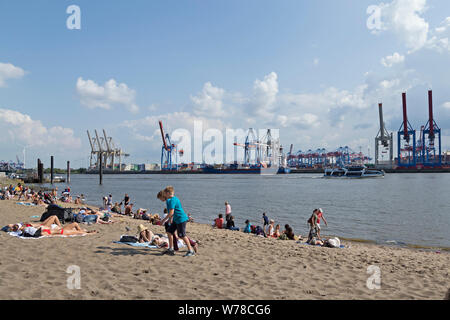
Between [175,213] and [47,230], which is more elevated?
[175,213]

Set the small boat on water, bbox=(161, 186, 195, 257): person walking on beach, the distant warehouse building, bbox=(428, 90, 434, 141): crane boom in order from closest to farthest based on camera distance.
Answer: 1. bbox=(161, 186, 195, 257): person walking on beach
2. the small boat on water
3. bbox=(428, 90, 434, 141): crane boom
4. the distant warehouse building

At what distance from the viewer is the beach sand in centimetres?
432

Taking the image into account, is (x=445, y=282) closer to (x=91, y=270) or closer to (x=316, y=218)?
(x=316, y=218)

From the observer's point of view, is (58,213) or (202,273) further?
(58,213)

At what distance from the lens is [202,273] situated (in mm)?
5262

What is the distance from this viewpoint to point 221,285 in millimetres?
4707

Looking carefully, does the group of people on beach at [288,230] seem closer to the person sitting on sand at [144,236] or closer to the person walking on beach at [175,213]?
the person sitting on sand at [144,236]

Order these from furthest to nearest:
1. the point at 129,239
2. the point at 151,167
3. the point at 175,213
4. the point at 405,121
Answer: the point at 151,167 → the point at 405,121 → the point at 129,239 → the point at 175,213

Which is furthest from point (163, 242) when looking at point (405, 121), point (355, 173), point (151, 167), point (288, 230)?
point (151, 167)

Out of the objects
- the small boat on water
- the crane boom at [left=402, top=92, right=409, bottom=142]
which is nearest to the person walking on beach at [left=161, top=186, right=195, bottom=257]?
the small boat on water

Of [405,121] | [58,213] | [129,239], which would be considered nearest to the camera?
[129,239]

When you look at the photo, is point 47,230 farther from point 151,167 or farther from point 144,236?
point 151,167

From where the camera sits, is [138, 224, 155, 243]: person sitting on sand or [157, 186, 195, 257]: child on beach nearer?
[157, 186, 195, 257]: child on beach

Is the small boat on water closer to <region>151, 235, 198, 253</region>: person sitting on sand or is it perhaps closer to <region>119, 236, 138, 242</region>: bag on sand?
<region>151, 235, 198, 253</region>: person sitting on sand
